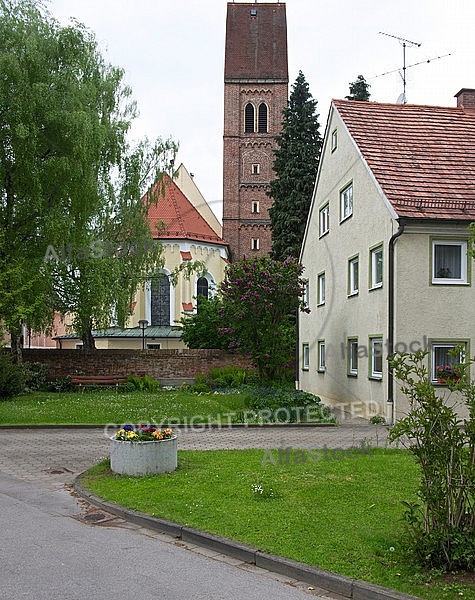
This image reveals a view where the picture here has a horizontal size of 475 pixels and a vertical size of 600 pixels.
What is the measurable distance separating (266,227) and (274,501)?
4620cm

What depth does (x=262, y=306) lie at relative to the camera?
68.1 feet

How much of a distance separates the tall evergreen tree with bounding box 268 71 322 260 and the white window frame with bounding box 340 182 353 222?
12.8 m

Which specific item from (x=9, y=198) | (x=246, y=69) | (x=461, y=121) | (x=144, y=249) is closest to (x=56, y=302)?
(x=9, y=198)

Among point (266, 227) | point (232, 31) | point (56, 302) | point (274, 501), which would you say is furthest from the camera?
point (232, 31)

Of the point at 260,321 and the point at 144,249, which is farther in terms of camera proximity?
the point at 144,249

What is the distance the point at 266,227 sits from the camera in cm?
5400

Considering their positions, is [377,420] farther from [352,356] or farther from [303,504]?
[303,504]

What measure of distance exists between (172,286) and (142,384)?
726 inches

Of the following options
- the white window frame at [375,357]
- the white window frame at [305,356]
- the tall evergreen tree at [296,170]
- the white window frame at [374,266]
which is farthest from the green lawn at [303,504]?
the tall evergreen tree at [296,170]

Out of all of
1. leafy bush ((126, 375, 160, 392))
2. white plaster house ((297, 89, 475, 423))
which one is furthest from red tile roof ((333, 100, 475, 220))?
leafy bush ((126, 375, 160, 392))

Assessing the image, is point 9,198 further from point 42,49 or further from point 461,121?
point 461,121

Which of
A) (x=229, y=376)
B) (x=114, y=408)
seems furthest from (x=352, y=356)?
(x=229, y=376)

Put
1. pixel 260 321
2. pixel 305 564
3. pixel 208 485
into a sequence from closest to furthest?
1. pixel 305 564
2. pixel 208 485
3. pixel 260 321

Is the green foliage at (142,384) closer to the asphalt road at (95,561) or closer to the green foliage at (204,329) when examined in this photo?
the green foliage at (204,329)
